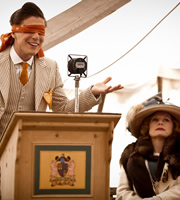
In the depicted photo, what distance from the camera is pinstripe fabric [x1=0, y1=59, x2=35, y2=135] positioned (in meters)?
4.54

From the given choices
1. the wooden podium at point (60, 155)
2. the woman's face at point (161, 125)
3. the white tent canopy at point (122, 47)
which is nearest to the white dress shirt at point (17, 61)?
the wooden podium at point (60, 155)

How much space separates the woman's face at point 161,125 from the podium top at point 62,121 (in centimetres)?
85

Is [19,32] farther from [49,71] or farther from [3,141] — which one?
[3,141]

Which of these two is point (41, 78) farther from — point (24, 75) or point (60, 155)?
point (60, 155)

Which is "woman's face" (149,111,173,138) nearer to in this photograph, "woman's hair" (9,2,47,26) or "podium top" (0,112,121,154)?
"podium top" (0,112,121,154)

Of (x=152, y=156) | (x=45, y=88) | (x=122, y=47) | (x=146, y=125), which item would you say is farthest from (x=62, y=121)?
(x=122, y=47)

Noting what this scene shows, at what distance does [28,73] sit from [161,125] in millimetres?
969

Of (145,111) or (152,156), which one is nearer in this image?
(152,156)

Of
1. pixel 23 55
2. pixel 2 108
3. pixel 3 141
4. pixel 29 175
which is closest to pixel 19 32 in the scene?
pixel 23 55

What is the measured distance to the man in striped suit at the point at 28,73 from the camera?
451 centimetres

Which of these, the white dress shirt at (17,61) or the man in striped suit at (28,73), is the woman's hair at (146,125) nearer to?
the man in striped suit at (28,73)

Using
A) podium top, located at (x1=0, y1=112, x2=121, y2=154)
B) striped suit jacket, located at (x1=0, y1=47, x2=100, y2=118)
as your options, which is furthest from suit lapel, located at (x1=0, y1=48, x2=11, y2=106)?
podium top, located at (x1=0, y1=112, x2=121, y2=154)

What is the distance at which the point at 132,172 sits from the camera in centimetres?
466

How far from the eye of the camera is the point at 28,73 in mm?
4664
